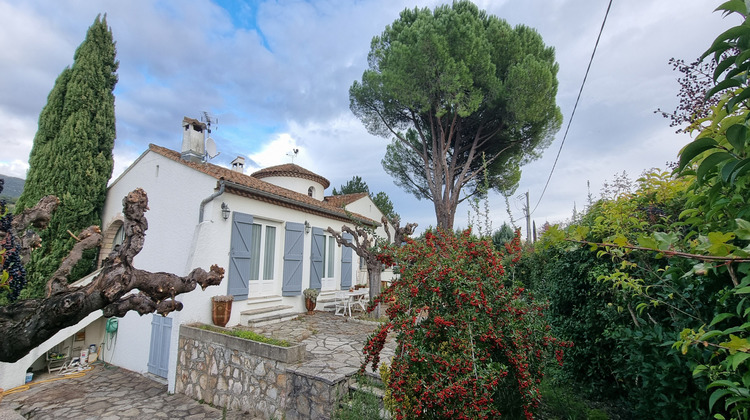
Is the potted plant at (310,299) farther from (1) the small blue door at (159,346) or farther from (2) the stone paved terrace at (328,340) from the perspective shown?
(1) the small blue door at (159,346)

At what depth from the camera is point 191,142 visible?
9.18m

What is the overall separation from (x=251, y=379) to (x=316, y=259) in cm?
463

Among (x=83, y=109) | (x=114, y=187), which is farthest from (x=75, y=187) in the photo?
(x=83, y=109)

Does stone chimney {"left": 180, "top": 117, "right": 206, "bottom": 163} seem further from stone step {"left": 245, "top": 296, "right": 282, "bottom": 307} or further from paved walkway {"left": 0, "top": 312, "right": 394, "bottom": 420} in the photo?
paved walkway {"left": 0, "top": 312, "right": 394, "bottom": 420}

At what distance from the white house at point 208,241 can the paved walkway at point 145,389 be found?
47 centimetres

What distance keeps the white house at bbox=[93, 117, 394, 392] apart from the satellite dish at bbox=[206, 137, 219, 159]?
24 centimetres

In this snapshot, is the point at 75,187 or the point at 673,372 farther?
the point at 75,187

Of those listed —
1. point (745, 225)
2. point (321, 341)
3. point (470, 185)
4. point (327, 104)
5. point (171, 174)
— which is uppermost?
point (327, 104)

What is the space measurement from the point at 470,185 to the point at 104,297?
47.2ft

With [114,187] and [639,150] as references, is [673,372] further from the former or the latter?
[114,187]

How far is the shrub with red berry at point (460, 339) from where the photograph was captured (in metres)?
2.19

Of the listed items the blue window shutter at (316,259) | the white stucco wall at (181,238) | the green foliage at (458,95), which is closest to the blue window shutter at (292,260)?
the white stucco wall at (181,238)

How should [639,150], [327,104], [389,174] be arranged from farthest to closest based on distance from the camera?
[389,174] < [327,104] < [639,150]

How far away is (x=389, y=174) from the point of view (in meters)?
16.3
